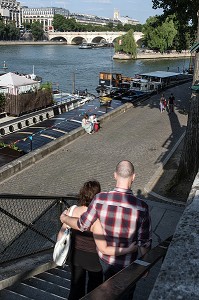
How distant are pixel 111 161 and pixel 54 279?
24.5 feet

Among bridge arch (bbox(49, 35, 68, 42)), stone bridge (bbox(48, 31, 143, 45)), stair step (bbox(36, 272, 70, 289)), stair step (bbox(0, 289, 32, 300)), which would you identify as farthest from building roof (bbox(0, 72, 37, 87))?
bridge arch (bbox(49, 35, 68, 42))

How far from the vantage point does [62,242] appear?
328 centimetres

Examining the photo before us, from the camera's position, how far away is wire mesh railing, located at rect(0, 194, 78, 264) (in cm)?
511

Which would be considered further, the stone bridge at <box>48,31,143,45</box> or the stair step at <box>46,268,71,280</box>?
the stone bridge at <box>48,31,143,45</box>

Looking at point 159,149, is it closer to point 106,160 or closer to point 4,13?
point 106,160

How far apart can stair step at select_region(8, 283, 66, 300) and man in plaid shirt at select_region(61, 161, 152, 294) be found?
1.43 metres

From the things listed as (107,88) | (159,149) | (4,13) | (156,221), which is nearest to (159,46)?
(107,88)

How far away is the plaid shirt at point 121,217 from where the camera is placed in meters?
2.82

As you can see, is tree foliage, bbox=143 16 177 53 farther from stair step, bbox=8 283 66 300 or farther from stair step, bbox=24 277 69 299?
stair step, bbox=8 283 66 300

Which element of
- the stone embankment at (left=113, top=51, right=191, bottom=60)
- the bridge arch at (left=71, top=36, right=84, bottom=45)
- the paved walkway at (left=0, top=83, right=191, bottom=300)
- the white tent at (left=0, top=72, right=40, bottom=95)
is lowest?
the paved walkway at (left=0, top=83, right=191, bottom=300)

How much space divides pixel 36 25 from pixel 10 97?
128992 millimetres

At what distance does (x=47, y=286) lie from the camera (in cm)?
434

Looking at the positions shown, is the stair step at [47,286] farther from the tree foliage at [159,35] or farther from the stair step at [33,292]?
the tree foliage at [159,35]

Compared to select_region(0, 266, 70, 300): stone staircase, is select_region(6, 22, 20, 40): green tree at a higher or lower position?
higher
